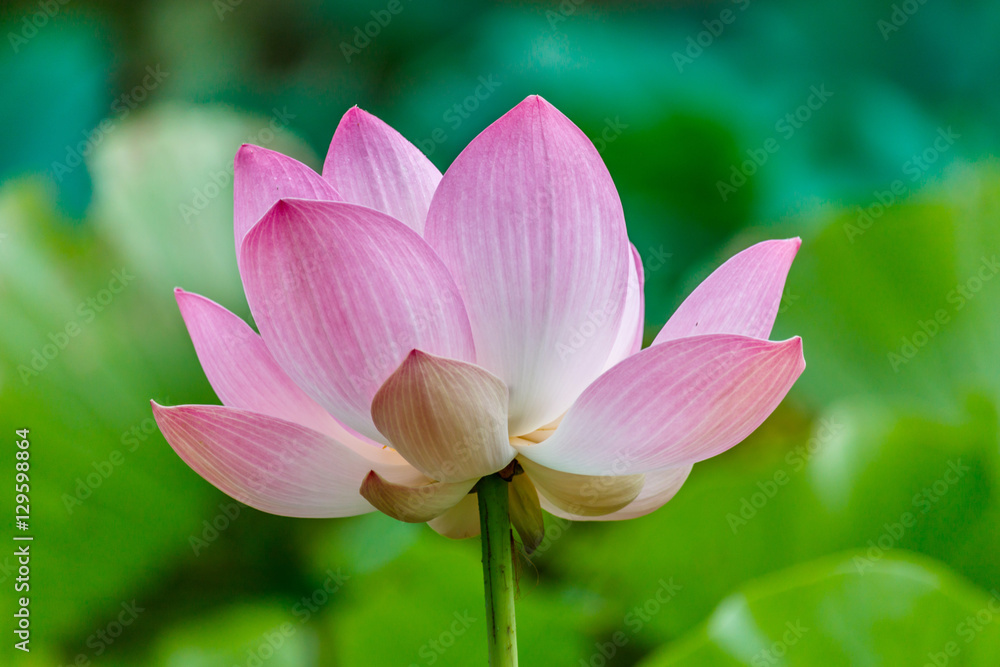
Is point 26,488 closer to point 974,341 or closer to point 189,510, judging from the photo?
point 189,510

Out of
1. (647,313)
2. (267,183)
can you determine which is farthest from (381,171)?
(647,313)

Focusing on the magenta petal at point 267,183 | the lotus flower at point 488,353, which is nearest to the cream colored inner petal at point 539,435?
the lotus flower at point 488,353

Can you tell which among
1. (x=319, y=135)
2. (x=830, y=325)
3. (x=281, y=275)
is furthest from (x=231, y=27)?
(x=281, y=275)

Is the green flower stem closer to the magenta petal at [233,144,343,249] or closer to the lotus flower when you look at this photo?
the lotus flower

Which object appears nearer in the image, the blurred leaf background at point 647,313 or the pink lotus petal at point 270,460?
the pink lotus petal at point 270,460

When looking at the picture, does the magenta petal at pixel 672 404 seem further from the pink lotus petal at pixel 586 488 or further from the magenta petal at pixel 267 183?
the magenta petal at pixel 267 183

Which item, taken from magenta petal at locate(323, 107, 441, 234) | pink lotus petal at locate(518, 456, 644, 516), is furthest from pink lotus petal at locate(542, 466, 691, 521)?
magenta petal at locate(323, 107, 441, 234)
